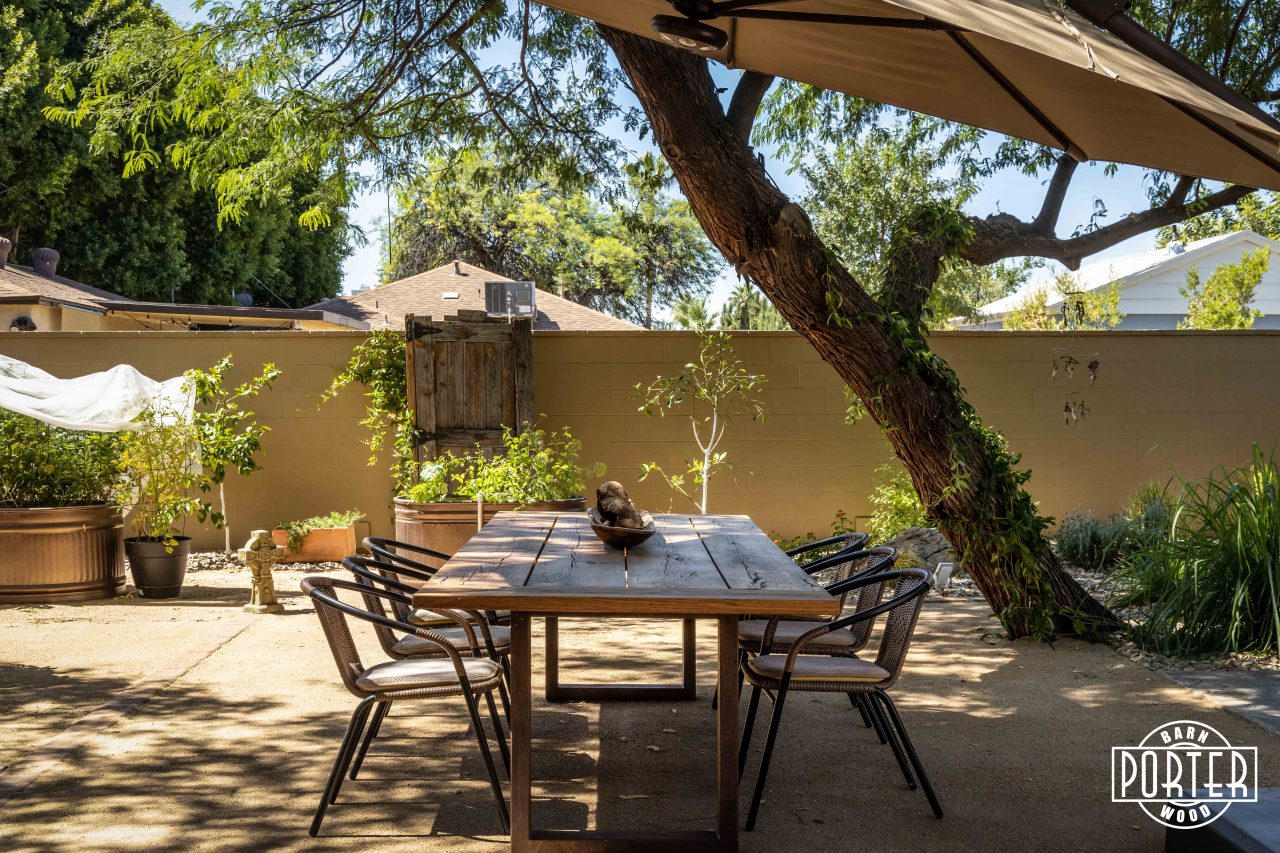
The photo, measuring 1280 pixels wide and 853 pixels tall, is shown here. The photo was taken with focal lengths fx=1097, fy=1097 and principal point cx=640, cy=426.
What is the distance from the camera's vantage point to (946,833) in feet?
11.0

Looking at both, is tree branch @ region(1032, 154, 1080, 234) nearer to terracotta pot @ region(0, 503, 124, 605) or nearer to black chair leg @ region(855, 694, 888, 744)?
black chair leg @ region(855, 694, 888, 744)

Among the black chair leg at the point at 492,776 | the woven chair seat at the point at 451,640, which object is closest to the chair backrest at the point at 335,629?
the black chair leg at the point at 492,776

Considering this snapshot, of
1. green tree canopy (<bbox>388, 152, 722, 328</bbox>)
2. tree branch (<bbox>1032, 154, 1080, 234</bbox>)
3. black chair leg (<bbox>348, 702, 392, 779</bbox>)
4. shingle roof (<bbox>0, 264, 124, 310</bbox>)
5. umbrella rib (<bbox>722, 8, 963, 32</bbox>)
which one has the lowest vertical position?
black chair leg (<bbox>348, 702, 392, 779</bbox>)

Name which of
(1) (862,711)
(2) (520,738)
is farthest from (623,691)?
(2) (520,738)

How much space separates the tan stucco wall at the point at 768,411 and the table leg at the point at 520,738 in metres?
5.67

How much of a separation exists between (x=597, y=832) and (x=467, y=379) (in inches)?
219

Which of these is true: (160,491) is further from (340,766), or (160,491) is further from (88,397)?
(340,766)

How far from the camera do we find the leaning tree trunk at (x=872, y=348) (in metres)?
5.71

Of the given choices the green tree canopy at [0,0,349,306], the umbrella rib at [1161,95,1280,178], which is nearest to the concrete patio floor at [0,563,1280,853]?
the umbrella rib at [1161,95,1280,178]

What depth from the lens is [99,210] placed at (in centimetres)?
2247

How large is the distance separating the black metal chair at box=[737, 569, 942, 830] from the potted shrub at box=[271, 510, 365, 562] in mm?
5427

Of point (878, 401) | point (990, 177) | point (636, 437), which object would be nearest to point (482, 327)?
point (636, 437)

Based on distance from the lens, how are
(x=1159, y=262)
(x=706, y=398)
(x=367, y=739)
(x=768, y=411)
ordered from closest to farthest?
1. (x=367, y=739)
2. (x=706, y=398)
3. (x=768, y=411)
4. (x=1159, y=262)

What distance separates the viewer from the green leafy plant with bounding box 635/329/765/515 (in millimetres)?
8750
